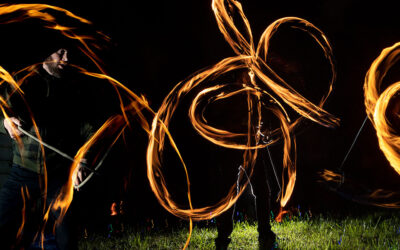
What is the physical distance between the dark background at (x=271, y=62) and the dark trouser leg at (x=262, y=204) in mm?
943

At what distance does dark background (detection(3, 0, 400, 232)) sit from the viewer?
5.50 meters

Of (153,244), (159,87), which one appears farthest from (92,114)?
(153,244)

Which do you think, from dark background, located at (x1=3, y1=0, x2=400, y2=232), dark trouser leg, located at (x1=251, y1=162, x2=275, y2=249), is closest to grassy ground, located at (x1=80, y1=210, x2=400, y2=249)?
dark trouser leg, located at (x1=251, y1=162, x2=275, y2=249)

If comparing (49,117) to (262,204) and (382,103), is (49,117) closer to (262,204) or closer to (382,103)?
(262,204)

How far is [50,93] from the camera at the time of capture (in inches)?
124

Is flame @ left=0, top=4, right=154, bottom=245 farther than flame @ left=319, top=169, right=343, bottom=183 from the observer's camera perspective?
No

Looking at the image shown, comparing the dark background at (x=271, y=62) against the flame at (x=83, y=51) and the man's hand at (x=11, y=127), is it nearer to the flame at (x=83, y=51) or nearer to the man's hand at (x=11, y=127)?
the flame at (x=83, y=51)

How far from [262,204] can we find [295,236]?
3.19 ft

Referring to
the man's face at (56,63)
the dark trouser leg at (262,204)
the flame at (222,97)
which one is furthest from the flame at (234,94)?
the man's face at (56,63)

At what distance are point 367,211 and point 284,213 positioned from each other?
5.23 ft

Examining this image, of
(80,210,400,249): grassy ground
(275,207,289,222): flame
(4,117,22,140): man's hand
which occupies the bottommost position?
(275,207,289,222): flame

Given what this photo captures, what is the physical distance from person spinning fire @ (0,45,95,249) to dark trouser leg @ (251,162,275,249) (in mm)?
2161

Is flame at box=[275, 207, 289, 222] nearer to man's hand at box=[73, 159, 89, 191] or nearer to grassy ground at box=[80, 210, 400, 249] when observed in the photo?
grassy ground at box=[80, 210, 400, 249]

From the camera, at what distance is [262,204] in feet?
14.0
